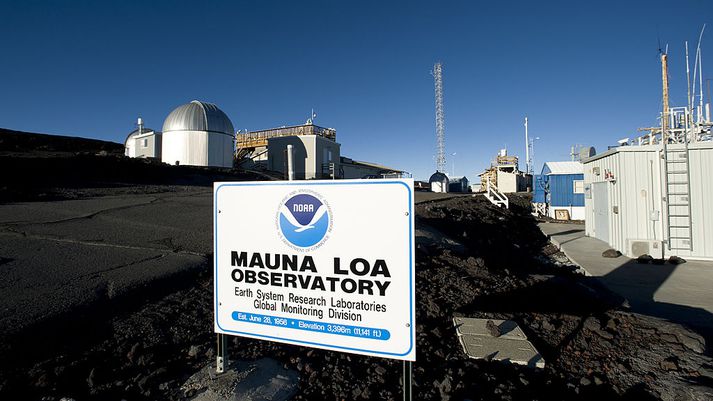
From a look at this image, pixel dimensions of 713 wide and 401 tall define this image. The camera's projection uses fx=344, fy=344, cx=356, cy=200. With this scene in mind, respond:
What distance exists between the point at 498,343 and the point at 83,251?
6314 millimetres

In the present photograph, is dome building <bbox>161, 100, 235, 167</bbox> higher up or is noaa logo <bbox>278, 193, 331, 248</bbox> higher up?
dome building <bbox>161, 100, 235, 167</bbox>

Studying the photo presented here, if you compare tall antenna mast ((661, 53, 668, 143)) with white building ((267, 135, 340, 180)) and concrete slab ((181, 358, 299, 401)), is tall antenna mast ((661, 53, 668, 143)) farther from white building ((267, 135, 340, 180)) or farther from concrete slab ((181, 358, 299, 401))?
white building ((267, 135, 340, 180))

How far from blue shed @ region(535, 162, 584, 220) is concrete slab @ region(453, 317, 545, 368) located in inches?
777

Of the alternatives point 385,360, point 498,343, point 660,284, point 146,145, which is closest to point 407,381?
point 385,360

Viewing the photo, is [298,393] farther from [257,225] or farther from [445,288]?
[445,288]

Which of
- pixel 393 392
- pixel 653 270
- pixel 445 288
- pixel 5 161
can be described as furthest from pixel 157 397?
pixel 5 161

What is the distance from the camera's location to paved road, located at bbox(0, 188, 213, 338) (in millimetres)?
3871

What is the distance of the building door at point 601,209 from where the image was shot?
10.6 metres

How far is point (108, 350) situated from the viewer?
9.90 feet

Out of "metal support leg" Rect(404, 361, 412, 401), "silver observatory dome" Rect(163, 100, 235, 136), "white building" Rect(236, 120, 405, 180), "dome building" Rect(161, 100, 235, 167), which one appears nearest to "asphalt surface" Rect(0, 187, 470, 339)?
"metal support leg" Rect(404, 361, 412, 401)

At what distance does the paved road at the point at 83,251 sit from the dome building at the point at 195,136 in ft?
60.6

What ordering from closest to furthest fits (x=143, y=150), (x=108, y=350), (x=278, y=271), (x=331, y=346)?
(x=331, y=346)
(x=278, y=271)
(x=108, y=350)
(x=143, y=150)

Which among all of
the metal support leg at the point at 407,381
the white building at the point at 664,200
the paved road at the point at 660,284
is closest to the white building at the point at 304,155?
the white building at the point at 664,200

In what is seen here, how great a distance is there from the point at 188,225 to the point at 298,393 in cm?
654
